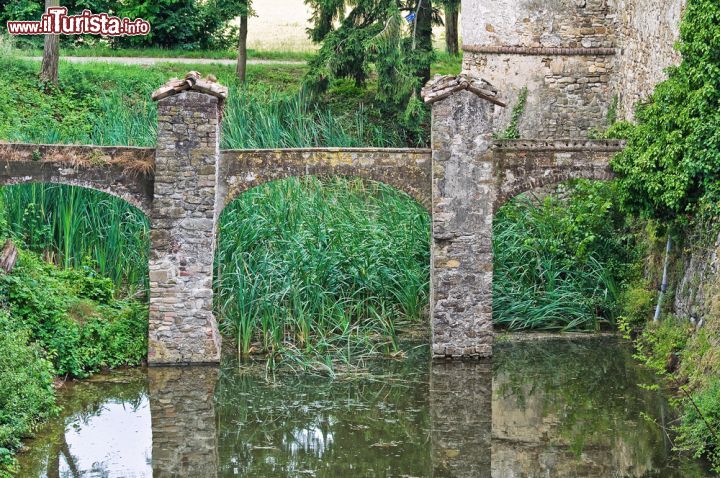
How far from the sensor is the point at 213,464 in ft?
43.6

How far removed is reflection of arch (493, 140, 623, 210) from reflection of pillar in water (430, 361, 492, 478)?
2272 millimetres

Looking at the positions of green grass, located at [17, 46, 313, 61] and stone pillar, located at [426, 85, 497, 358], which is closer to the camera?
stone pillar, located at [426, 85, 497, 358]

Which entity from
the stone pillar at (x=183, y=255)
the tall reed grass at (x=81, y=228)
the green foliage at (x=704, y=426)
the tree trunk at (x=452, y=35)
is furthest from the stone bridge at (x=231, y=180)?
the tree trunk at (x=452, y=35)

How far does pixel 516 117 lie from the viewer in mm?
22031

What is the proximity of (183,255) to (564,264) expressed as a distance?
5.56m

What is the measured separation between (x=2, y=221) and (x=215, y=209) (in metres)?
3.18

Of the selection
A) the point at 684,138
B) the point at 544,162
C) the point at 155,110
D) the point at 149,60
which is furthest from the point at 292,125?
the point at 684,138

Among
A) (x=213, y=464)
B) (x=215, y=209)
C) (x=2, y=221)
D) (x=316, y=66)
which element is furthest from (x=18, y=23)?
(x=213, y=464)

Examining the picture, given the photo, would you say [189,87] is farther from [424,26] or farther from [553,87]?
[424,26]

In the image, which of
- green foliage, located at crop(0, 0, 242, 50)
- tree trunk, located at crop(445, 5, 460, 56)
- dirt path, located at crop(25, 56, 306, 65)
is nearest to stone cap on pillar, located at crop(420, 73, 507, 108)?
A: dirt path, located at crop(25, 56, 306, 65)

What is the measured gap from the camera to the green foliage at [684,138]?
15.4 m

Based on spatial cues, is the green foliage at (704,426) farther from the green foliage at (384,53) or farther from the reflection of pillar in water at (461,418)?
the green foliage at (384,53)

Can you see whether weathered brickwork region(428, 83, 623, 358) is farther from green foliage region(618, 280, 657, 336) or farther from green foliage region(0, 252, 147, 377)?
green foliage region(0, 252, 147, 377)

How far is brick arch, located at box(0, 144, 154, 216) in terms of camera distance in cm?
1620
